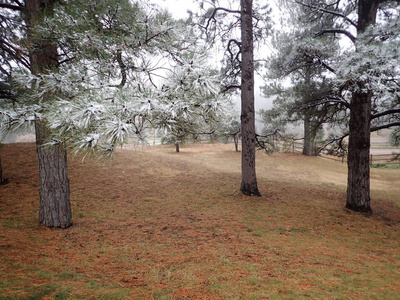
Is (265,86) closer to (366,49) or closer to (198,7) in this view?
(198,7)

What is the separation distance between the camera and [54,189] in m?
3.86

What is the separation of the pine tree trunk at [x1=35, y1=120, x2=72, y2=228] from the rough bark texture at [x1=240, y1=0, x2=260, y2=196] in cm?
453

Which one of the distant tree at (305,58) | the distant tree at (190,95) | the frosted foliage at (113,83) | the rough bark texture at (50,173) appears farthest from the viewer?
the distant tree at (305,58)

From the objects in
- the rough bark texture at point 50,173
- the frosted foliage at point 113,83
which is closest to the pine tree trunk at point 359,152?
the frosted foliage at point 113,83

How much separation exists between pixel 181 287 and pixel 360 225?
4957mm

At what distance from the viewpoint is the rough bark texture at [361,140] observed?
5.75 m

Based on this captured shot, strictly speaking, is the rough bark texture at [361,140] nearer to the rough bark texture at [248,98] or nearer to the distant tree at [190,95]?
the rough bark texture at [248,98]

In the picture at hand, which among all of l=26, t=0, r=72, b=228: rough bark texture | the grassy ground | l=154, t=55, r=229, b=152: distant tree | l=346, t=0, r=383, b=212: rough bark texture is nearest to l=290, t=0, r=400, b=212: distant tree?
l=346, t=0, r=383, b=212: rough bark texture

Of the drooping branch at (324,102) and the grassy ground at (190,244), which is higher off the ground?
the drooping branch at (324,102)

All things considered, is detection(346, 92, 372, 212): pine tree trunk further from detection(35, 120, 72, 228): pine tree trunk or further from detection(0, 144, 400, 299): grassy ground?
detection(35, 120, 72, 228): pine tree trunk

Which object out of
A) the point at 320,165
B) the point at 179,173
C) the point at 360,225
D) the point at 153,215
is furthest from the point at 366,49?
the point at 320,165

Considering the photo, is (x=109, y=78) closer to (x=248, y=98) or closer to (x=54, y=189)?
(x=54, y=189)

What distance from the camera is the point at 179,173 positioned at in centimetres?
959

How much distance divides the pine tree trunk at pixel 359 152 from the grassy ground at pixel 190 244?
20.8 inches
